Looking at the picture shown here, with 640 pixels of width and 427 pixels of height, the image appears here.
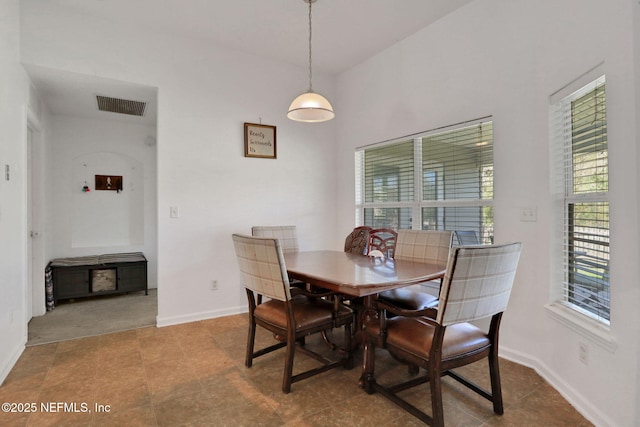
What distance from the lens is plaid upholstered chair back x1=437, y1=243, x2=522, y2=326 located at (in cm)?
152

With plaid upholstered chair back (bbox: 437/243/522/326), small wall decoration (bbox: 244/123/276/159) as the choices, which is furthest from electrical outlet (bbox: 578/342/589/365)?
small wall decoration (bbox: 244/123/276/159)

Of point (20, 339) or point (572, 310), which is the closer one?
point (572, 310)

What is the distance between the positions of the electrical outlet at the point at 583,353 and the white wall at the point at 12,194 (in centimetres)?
361

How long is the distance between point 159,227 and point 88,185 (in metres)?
2.17

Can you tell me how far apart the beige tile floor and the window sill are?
430 mm

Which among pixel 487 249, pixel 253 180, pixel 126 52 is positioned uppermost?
pixel 126 52

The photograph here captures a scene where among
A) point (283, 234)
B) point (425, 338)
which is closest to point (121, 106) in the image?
point (283, 234)

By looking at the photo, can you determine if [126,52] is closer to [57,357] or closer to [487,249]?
[57,357]

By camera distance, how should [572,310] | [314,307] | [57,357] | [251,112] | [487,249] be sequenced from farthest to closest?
1. [251,112]
2. [57,357]
3. [314,307]
4. [572,310]
5. [487,249]

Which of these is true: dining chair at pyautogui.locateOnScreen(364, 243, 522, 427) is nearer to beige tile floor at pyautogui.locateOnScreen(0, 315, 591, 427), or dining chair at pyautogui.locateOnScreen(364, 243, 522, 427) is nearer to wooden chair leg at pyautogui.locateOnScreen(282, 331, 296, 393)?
beige tile floor at pyautogui.locateOnScreen(0, 315, 591, 427)

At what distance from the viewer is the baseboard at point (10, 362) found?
85.7 inches

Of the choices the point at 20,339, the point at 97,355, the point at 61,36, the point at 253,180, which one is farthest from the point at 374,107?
the point at 20,339

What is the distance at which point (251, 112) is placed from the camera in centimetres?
371

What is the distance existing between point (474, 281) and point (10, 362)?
10.2 ft
